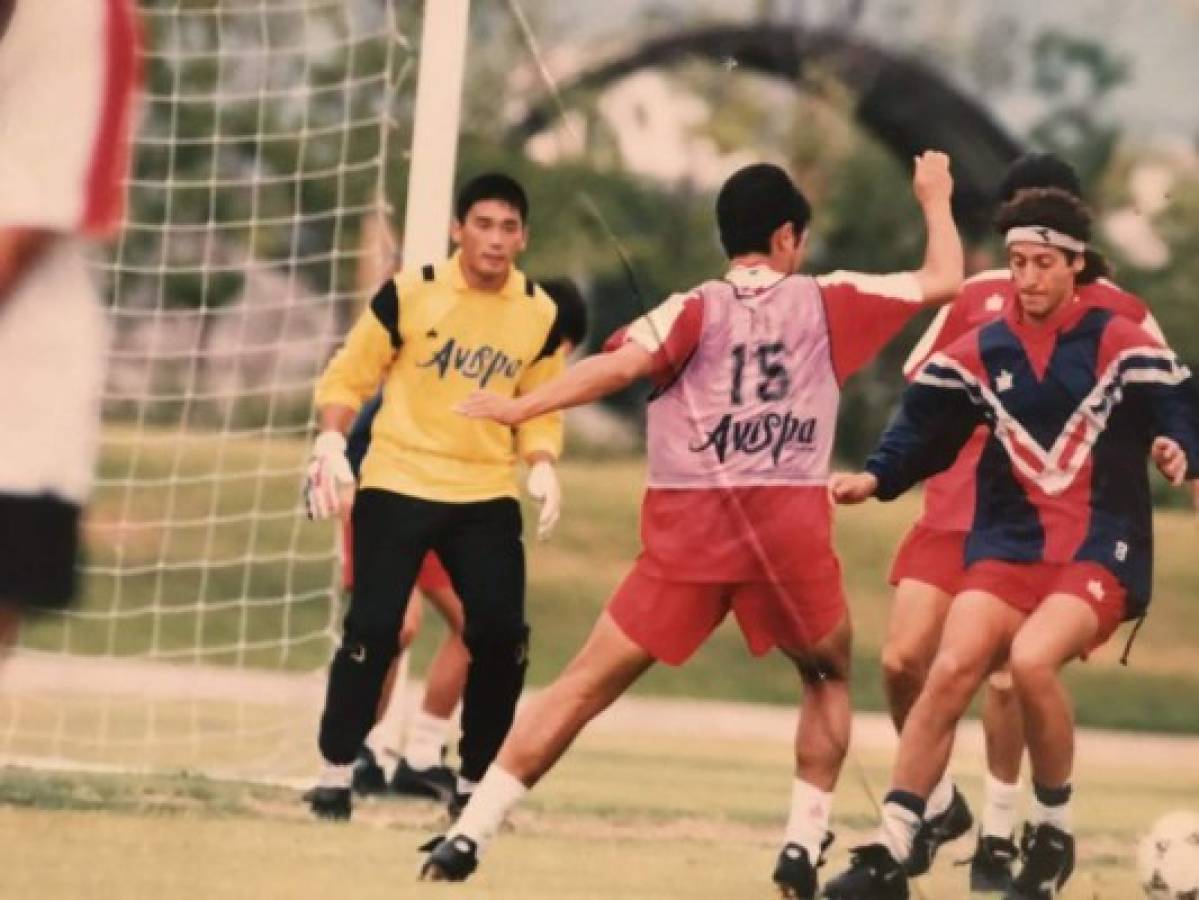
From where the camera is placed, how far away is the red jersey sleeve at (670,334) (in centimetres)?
552

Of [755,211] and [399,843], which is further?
[399,843]

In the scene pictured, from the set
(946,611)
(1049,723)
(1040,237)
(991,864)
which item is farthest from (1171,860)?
(1040,237)

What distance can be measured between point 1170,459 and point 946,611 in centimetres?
108

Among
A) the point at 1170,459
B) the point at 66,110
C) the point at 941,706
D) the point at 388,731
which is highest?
the point at 66,110

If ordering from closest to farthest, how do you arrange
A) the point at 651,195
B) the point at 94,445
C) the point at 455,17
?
the point at 94,445
the point at 651,195
the point at 455,17

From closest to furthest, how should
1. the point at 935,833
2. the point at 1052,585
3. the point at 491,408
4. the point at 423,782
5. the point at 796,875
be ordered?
the point at 491,408
the point at 796,875
the point at 1052,585
the point at 935,833
the point at 423,782

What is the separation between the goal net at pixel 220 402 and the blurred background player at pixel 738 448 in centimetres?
238

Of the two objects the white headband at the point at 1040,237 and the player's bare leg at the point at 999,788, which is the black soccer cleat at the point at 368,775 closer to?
the player's bare leg at the point at 999,788

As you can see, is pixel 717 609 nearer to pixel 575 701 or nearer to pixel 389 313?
pixel 575 701

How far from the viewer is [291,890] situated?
5531 millimetres

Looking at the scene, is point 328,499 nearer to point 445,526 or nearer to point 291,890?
point 445,526

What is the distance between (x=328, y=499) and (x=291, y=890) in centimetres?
107

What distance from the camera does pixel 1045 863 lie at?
617cm

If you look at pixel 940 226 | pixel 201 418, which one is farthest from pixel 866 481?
pixel 201 418
